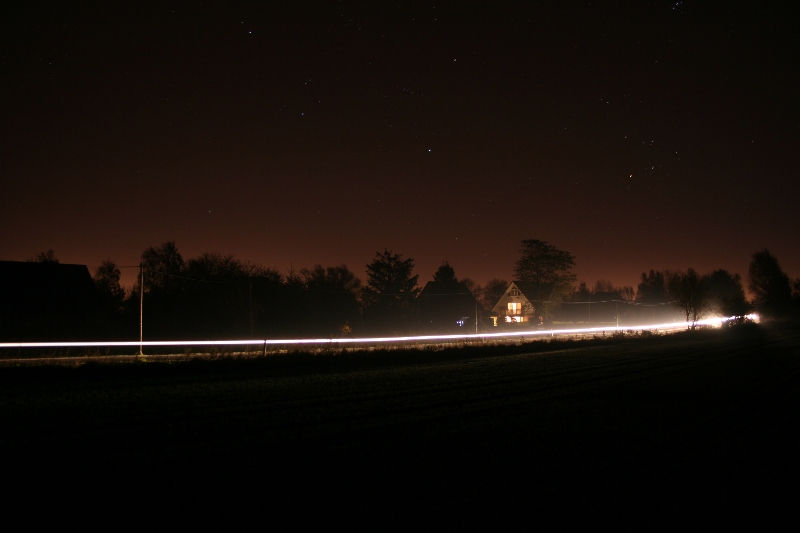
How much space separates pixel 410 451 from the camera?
26.2 ft

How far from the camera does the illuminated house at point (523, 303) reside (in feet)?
249

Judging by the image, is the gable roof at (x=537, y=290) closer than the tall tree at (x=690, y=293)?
No

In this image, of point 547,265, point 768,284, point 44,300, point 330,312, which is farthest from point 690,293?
point 44,300

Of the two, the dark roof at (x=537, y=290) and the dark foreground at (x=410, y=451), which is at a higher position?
the dark roof at (x=537, y=290)

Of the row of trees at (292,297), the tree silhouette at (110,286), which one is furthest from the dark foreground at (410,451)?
the tree silhouette at (110,286)

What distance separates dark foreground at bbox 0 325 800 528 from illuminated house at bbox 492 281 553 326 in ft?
195

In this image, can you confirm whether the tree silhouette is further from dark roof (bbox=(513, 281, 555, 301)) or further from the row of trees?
dark roof (bbox=(513, 281, 555, 301))

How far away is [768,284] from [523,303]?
62319mm

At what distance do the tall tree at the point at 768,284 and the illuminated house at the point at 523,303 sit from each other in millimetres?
53037

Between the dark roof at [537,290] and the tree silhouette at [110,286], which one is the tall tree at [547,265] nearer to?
the dark roof at [537,290]

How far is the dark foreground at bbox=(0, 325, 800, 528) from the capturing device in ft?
18.4

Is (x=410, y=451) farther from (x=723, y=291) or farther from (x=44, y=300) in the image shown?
(x=723, y=291)

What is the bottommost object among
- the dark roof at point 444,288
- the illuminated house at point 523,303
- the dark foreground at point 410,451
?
the dark foreground at point 410,451

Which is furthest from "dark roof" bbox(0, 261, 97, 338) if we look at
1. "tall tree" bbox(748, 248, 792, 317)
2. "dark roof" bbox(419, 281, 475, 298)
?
"tall tree" bbox(748, 248, 792, 317)
